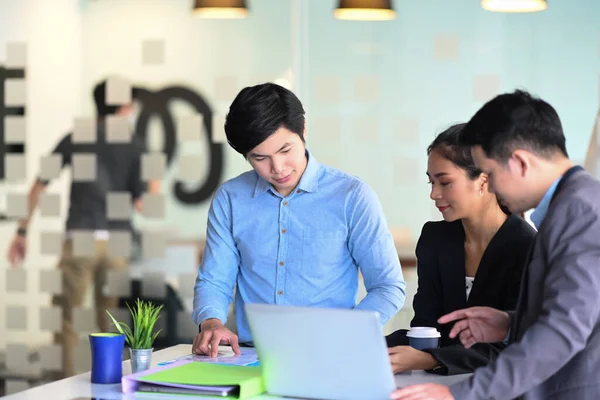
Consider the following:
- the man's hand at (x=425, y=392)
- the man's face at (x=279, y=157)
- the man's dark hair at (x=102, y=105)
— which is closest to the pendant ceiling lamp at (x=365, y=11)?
the man's dark hair at (x=102, y=105)

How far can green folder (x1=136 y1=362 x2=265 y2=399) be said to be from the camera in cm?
209

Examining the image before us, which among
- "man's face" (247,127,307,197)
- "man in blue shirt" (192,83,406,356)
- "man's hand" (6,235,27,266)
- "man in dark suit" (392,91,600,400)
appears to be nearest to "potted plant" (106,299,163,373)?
"man in blue shirt" (192,83,406,356)

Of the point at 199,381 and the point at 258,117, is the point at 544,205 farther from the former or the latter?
the point at 258,117

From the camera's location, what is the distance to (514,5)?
188 inches

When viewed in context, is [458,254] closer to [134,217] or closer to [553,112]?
[553,112]

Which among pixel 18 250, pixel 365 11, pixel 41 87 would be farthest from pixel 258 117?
pixel 18 250

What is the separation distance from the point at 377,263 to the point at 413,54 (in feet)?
7.66

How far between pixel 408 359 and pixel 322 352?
39 cm

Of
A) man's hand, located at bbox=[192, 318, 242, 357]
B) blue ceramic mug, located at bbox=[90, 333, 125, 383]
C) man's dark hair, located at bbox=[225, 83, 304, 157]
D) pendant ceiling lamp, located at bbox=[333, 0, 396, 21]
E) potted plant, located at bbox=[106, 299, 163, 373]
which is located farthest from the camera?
pendant ceiling lamp, located at bbox=[333, 0, 396, 21]

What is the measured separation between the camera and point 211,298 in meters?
2.81

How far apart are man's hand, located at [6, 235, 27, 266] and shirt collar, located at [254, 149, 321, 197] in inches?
117

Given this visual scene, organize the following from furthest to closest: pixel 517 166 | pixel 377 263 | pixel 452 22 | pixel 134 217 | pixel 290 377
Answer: pixel 134 217 → pixel 452 22 → pixel 377 263 → pixel 290 377 → pixel 517 166

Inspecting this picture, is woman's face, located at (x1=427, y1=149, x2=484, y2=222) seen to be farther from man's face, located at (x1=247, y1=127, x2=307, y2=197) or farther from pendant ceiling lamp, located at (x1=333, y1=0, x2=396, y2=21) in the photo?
pendant ceiling lamp, located at (x1=333, y1=0, x2=396, y2=21)

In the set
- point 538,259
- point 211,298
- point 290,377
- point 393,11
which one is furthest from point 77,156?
point 538,259
